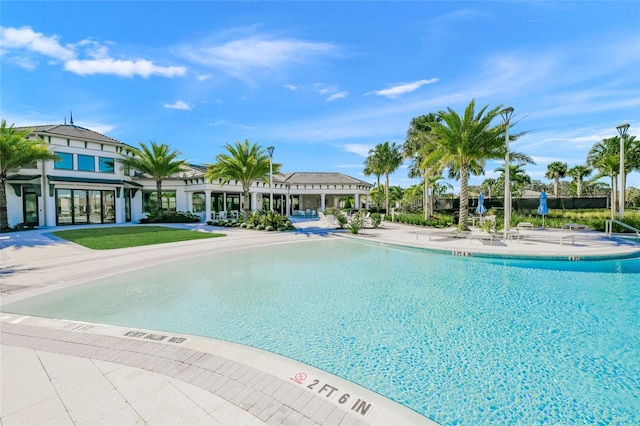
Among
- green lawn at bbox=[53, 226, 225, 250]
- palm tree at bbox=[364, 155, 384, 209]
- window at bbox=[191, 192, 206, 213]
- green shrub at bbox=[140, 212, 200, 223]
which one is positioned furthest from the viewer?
palm tree at bbox=[364, 155, 384, 209]

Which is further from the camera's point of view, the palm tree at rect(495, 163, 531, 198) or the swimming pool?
the palm tree at rect(495, 163, 531, 198)

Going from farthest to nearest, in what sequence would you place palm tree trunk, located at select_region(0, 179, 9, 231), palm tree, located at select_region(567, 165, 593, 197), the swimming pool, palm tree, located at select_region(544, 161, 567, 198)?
1. palm tree, located at select_region(544, 161, 567, 198)
2. palm tree, located at select_region(567, 165, 593, 197)
3. palm tree trunk, located at select_region(0, 179, 9, 231)
4. the swimming pool

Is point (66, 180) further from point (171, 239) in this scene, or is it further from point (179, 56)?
point (179, 56)

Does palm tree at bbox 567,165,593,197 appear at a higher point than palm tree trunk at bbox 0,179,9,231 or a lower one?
higher

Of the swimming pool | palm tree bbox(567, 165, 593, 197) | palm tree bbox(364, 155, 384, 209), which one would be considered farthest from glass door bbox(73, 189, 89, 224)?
palm tree bbox(567, 165, 593, 197)

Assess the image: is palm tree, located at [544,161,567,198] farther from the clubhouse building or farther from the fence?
the clubhouse building

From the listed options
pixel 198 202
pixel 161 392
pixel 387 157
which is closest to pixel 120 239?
pixel 198 202

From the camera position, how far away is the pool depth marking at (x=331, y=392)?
2.95m

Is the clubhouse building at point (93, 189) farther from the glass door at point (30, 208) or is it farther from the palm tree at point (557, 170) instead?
the palm tree at point (557, 170)

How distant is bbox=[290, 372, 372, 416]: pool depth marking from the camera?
2.95 metres

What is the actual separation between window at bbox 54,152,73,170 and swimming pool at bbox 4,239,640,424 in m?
18.7

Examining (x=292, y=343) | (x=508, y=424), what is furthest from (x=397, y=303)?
(x=508, y=424)

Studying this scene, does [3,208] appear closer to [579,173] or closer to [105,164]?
[105,164]

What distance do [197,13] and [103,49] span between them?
212 inches
